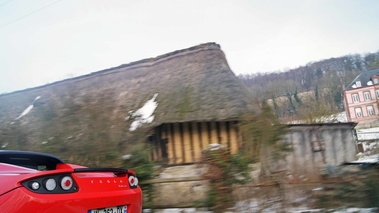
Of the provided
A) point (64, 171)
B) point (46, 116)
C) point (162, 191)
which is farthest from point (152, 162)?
point (46, 116)

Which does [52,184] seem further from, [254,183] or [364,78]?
[364,78]

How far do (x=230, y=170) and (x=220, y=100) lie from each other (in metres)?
5.80

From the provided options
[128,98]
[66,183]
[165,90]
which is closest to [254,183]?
[66,183]

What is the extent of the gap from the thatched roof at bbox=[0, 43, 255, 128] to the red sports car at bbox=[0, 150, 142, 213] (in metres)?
5.78

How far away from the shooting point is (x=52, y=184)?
2885 millimetres

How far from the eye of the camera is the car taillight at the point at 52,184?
2793 millimetres

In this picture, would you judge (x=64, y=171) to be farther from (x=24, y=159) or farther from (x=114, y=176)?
(x=24, y=159)

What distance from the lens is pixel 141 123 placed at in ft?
33.3

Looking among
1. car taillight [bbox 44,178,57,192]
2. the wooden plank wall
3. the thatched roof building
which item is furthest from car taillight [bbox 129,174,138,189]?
the wooden plank wall

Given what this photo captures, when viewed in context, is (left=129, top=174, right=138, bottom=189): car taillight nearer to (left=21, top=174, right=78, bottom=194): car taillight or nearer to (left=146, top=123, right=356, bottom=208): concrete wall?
(left=21, top=174, right=78, bottom=194): car taillight

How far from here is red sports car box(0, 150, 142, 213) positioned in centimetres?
271

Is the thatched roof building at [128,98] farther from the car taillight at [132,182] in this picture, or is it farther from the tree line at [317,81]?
the car taillight at [132,182]

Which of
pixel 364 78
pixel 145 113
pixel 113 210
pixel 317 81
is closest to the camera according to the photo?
pixel 113 210

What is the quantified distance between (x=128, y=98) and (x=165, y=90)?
1536mm
